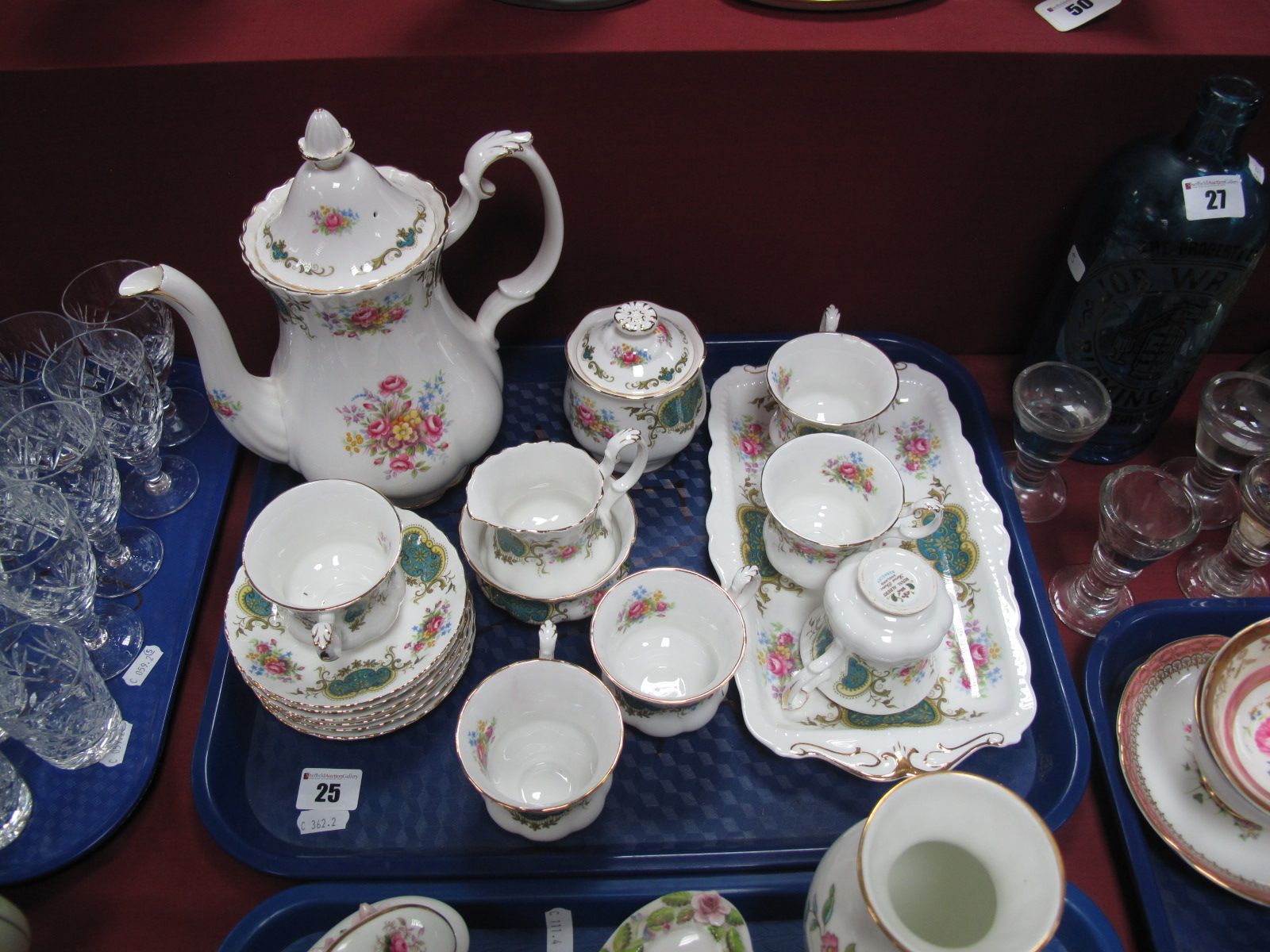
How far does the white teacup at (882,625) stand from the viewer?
783 mm

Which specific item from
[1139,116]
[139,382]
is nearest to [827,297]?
[1139,116]

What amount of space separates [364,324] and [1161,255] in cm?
77

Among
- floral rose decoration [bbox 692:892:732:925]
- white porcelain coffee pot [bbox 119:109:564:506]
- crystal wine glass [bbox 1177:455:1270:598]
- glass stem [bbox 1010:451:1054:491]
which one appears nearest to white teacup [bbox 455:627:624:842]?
floral rose decoration [bbox 692:892:732:925]

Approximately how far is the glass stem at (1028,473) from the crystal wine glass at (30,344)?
42.5 inches

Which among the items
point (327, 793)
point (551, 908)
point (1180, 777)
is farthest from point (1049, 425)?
point (327, 793)

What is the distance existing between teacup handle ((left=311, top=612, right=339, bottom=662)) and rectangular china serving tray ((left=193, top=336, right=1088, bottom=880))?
0.51ft

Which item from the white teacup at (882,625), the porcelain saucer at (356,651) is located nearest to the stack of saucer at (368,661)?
the porcelain saucer at (356,651)

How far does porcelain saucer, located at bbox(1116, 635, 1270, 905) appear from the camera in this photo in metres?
0.76

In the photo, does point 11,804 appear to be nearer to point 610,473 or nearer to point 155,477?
point 155,477

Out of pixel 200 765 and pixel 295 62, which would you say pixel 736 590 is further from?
pixel 295 62

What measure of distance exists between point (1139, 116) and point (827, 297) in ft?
1.24

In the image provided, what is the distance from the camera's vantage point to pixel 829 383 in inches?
40.7

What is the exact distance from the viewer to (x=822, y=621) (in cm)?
85

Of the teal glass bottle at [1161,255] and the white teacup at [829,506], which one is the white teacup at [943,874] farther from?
the teal glass bottle at [1161,255]
